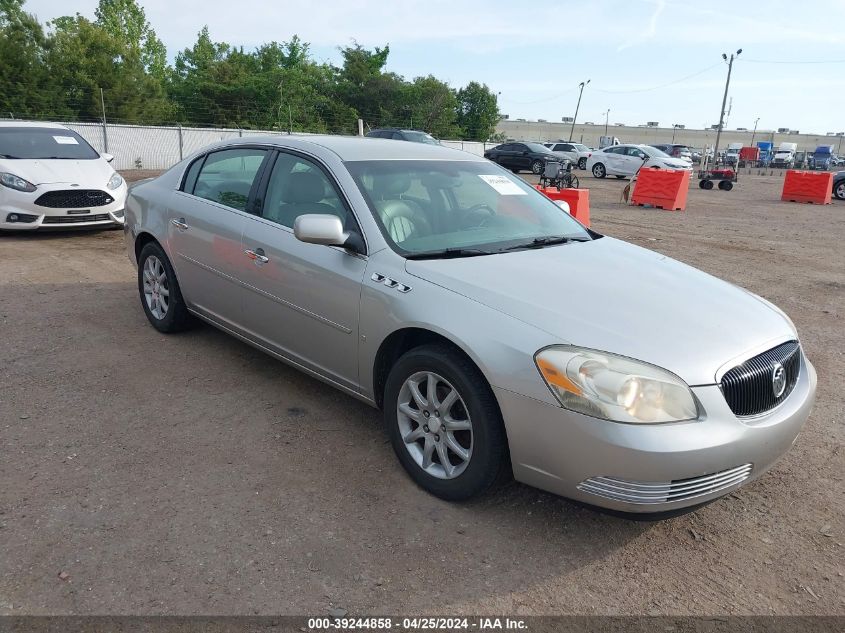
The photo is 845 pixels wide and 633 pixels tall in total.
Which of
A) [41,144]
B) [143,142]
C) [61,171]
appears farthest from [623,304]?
[143,142]

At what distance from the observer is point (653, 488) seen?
2.51m

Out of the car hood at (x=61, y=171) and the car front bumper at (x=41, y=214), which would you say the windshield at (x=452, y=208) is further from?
the car hood at (x=61, y=171)

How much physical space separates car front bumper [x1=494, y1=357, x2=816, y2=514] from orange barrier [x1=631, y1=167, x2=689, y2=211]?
1509 cm

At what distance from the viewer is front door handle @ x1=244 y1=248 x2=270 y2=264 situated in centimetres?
393

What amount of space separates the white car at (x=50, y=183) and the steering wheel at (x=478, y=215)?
7254 millimetres

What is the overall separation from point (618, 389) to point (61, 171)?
909 centimetres

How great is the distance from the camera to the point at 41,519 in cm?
288

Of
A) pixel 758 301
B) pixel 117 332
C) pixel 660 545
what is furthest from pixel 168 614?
pixel 117 332

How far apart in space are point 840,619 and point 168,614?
2439 millimetres

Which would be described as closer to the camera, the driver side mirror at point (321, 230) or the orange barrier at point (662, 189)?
the driver side mirror at point (321, 230)

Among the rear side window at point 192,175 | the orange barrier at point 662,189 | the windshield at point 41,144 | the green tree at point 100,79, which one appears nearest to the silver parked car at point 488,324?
the rear side window at point 192,175

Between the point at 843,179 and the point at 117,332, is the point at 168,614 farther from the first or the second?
the point at 843,179

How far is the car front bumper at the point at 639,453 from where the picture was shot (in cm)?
247

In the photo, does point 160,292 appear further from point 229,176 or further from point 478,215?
point 478,215
